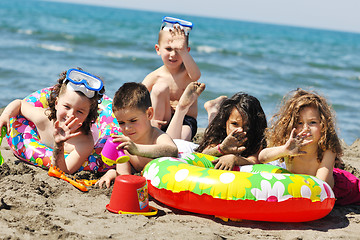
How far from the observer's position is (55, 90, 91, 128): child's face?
13.9ft

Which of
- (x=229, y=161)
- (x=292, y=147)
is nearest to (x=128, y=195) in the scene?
(x=229, y=161)

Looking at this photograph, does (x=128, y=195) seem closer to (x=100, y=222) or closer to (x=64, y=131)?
(x=100, y=222)

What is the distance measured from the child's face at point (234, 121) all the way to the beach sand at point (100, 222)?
1.13 metres

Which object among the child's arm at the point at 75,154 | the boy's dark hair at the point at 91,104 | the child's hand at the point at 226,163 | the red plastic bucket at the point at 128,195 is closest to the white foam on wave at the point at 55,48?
the boy's dark hair at the point at 91,104

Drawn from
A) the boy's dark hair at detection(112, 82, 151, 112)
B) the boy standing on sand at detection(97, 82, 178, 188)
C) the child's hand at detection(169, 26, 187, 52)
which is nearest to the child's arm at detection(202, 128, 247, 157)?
the boy standing on sand at detection(97, 82, 178, 188)

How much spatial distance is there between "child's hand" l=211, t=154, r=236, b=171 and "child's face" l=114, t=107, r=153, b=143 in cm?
73

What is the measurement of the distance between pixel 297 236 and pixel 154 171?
1253mm

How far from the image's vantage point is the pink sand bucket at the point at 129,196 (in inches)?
137

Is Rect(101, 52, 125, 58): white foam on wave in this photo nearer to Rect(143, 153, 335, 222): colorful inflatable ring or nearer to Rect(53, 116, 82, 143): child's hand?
Rect(53, 116, 82, 143): child's hand

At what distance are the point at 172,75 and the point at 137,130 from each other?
171 cm

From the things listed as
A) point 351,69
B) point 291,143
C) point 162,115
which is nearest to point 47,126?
point 162,115

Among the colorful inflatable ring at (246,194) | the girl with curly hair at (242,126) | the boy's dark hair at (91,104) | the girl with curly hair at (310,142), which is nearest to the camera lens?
the colorful inflatable ring at (246,194)

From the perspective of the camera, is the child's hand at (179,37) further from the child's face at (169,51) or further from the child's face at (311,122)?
the child's face at (311,122)

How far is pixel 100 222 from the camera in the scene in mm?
3350
